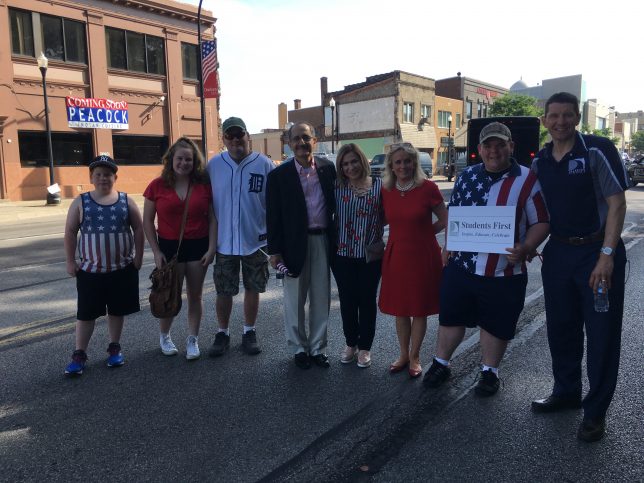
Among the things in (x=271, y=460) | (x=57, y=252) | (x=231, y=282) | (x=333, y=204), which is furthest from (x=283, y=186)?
(x=57, y=252)

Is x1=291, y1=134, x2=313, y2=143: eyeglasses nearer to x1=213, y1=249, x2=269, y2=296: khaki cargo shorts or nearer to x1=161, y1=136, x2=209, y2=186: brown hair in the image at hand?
x1=161, y1=136, x2=209, y2=186: brown hair

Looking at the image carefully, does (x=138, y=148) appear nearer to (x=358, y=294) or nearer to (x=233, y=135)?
(x=233, y=135)

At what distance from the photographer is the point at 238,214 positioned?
430 cm

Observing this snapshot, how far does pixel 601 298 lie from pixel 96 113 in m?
23.0

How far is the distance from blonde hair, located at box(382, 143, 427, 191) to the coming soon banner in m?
21.1

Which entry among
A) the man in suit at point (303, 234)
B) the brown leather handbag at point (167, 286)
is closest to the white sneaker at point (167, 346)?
the brown leather handbag at point (167, 286)

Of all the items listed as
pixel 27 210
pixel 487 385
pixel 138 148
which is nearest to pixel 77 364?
pixel 487 385

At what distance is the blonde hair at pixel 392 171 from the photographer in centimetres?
373

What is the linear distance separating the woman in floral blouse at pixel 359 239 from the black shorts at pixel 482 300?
2.01 feet

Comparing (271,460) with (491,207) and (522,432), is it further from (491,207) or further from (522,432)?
(491,207)

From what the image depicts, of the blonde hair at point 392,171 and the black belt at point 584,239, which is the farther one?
the blonde hair at point 392,171

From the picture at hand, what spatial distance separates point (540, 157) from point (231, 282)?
2.65 m

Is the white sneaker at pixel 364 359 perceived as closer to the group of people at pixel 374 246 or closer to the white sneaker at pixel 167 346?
the group of people at pixel 374 246

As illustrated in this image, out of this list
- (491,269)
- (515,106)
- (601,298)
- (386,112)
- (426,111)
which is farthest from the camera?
(426,111)
